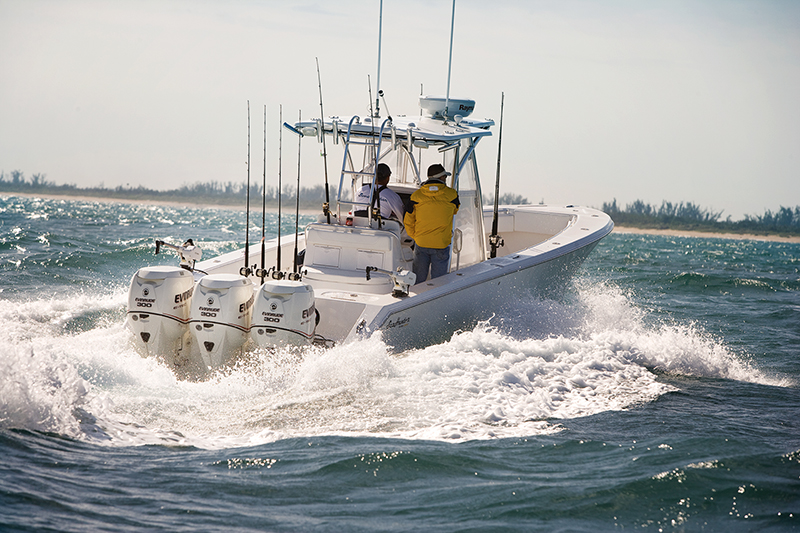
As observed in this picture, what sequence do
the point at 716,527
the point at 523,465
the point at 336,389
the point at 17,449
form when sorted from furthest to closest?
the point at 336,389 → the point at 523,465 → the point at 17,449 → the point at 716,527

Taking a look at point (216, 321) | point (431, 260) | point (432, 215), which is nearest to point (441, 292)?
point (431, 260)

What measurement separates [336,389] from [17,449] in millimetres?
1730

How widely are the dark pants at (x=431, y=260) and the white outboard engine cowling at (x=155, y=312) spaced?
210cm

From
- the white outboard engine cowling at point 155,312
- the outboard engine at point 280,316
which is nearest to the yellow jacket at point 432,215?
the outboard engine at point 280,316

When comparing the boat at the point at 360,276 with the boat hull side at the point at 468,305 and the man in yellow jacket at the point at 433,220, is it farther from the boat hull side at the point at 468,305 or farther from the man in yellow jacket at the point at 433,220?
the man in yellow jacket at the point at 433,220

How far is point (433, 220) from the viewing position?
559cm

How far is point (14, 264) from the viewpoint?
9664 millimetres

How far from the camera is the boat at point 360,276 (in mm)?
4367

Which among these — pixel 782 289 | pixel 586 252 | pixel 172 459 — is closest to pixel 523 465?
pixel 172 459

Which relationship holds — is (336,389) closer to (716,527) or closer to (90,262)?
(716,527)

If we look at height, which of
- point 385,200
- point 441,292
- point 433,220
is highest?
point 385,200

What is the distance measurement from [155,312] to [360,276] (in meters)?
1.57

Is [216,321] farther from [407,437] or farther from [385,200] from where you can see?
[385,200]

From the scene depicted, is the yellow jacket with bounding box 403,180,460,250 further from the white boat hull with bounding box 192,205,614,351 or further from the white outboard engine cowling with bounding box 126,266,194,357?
the white outboard engine cowling with bounding box 126,266,194,357
